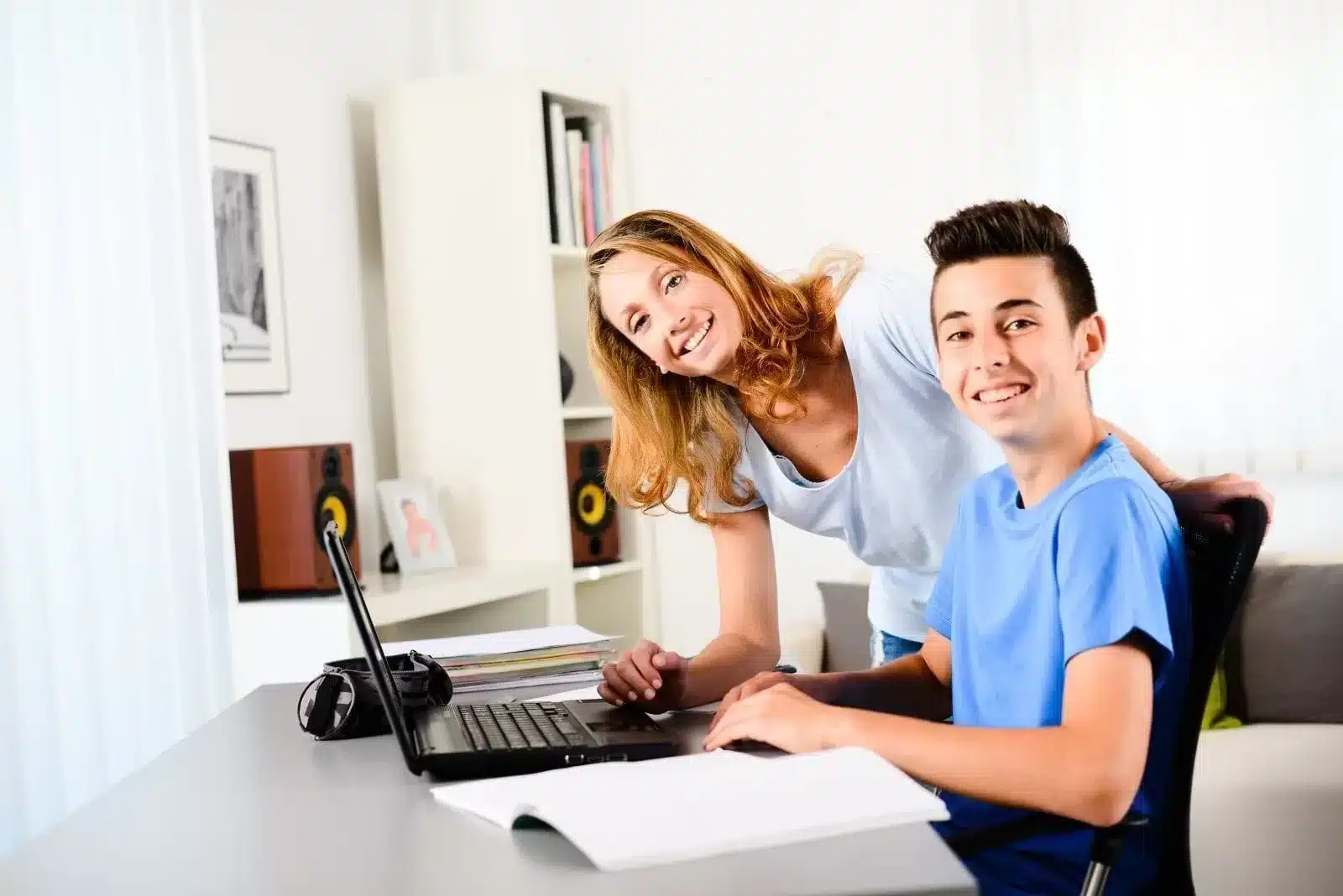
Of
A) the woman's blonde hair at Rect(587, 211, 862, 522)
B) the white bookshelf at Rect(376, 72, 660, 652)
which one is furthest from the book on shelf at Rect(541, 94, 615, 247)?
the woman's blonde hair at Rect(587, 211, 862, 522)

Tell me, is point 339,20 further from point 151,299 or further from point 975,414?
point 975,414

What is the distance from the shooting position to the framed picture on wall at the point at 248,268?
3.25 meters

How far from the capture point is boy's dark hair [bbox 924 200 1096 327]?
136cm

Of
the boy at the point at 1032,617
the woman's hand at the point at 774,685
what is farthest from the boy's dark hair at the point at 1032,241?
the woman's hand at the point at 774,685

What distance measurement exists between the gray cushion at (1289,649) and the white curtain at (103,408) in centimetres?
215

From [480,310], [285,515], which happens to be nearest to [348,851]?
[285,515]

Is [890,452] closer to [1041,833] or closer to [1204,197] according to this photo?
[1041,833]

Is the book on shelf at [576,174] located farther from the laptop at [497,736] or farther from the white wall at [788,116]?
the laptop at [497,736]

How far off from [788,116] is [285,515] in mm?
1830

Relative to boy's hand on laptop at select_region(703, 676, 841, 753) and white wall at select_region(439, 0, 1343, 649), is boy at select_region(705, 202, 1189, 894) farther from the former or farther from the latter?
white wall at select_region(439, 0, 1343, 649)

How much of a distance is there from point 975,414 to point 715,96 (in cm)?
289

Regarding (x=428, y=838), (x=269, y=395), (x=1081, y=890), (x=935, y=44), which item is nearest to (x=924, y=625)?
(x=1081, y=890)

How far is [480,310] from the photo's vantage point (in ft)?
11.8

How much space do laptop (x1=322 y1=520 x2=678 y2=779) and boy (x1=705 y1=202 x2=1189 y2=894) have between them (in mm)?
82
